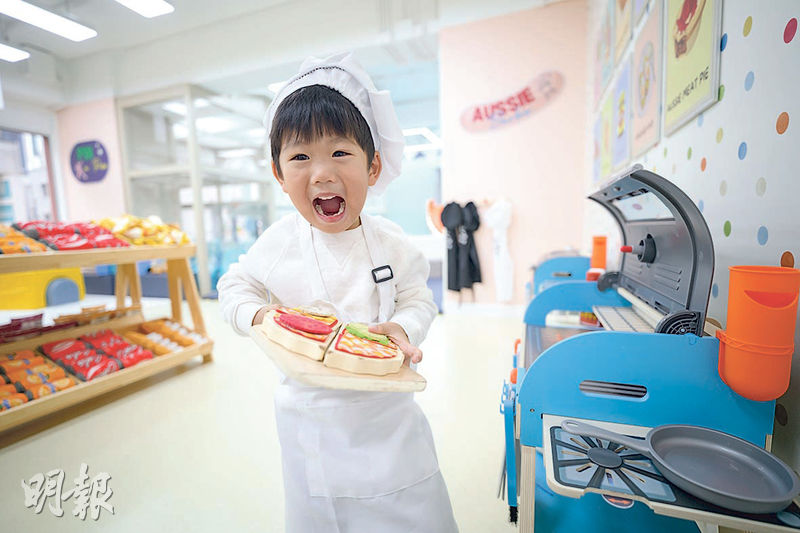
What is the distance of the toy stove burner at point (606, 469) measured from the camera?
0.49 meters

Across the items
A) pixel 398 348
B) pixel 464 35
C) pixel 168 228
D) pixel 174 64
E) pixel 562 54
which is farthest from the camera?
pixel 174 64

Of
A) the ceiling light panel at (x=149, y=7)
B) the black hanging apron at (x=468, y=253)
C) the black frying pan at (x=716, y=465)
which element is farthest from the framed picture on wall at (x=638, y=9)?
the ceiling light panel at (x=149, y=7)

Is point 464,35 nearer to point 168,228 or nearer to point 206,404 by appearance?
point 168,228

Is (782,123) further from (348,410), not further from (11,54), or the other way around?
(11,54)

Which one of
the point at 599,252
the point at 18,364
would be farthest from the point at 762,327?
the point at 18,364

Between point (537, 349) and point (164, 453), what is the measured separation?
1.72 metres

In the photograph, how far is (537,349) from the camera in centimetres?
110

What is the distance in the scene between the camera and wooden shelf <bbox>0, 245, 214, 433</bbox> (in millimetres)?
1770

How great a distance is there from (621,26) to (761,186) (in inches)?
67.4

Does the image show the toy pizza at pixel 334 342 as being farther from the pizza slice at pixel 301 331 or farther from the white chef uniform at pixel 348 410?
the white chef uniform at pixel 348 410

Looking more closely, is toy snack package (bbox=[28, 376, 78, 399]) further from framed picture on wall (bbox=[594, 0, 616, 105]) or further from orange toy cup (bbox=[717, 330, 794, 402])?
framed picture on wall (bbox=[594, 0, 616, 105])

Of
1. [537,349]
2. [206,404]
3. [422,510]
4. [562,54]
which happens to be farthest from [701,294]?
[562,54]

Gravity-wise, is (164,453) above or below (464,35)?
below

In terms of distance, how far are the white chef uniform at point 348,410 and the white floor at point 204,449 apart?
2.21ft
